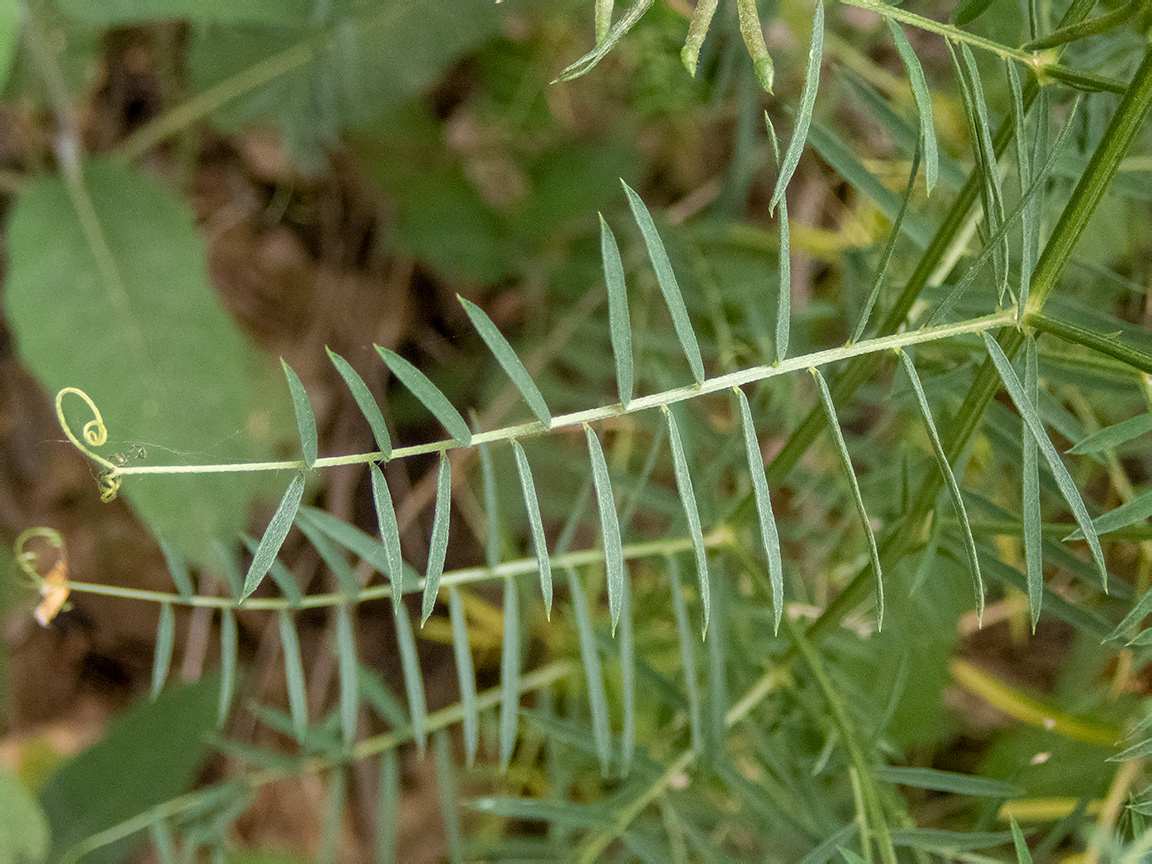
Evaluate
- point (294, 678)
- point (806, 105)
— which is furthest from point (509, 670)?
point (806, 105)

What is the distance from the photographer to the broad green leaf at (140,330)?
38.8 inches

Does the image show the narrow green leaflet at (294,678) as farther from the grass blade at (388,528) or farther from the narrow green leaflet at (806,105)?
the narrow green leaflet at (806,105)

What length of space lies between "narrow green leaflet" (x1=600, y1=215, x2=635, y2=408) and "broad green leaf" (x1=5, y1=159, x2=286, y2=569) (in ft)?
2.29

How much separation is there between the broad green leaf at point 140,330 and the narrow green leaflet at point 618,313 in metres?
0.70

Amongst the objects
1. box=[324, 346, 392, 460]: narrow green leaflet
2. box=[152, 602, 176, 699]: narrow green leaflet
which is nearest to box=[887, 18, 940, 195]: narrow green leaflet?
box=[324, 346, 392, 460]: narrow green leaflet

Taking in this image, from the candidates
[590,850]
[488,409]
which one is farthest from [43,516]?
[590,850]

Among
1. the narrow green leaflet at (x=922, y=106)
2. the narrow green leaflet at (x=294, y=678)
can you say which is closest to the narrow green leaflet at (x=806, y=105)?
the narrow green leaflet at (x=922, y=106)

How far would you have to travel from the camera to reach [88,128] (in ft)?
4.31

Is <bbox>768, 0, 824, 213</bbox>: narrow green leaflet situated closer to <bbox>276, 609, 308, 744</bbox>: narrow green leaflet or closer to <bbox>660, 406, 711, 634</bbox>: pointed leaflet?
<bbox>660, 406, 711, 634</bbox>: pointed leaflet

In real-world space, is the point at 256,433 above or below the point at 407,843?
above

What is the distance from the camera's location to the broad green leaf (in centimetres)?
98

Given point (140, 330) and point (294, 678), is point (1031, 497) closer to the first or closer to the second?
point (294, 678)

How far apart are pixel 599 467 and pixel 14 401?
129 centimetres

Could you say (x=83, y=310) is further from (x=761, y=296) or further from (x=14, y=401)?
(x=761, y=296)
